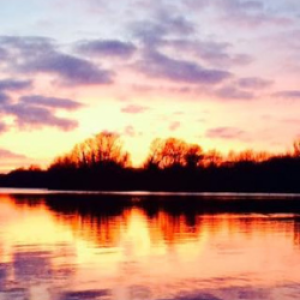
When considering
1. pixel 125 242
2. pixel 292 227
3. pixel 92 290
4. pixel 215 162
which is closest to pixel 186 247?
pixel 125 242

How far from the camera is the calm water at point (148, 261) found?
13.6 meters

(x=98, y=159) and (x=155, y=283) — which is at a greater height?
(x=98, y=159)

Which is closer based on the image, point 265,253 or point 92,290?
point 92,290

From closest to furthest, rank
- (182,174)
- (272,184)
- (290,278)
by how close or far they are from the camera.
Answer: (290,278) → (272,184) → (182,174)

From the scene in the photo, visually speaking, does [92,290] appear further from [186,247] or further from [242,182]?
[242,182]

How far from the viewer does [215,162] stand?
142 m

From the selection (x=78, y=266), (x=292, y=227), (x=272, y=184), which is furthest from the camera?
(x=272, y=184)

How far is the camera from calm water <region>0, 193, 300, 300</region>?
13602mm

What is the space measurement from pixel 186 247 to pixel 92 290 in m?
8.51

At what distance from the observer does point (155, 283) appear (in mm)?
14531

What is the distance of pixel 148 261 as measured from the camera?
60.0ft

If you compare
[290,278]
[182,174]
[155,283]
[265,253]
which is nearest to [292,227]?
[265,253]

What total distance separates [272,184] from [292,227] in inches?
3462

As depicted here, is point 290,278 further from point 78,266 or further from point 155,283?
point 78,266
